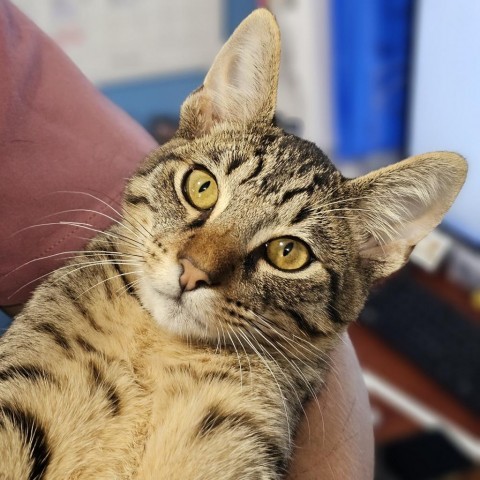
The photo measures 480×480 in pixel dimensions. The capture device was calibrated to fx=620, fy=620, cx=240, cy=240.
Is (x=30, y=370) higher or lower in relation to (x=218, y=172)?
lower

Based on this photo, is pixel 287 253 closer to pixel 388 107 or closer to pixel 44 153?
pixel 44 153

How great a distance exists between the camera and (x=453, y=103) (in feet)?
5.33

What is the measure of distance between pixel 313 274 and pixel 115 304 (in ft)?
1.01

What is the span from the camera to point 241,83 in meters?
1.04

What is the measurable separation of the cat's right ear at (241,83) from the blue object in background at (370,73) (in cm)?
94

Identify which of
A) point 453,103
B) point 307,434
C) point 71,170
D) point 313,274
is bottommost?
point 307,434

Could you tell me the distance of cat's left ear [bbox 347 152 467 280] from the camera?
913 millimetres

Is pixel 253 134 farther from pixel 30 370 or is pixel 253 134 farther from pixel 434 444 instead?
pixel 434 444

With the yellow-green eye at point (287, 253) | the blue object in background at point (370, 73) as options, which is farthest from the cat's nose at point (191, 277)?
the blue object in background at point (370, 73)

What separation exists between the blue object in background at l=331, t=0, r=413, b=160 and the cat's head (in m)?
0.95

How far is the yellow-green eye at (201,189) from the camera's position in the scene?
938mm

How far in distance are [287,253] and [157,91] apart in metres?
1.54

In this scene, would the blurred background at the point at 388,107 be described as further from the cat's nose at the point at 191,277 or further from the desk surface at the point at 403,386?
the cat's nose at the point at 191,277

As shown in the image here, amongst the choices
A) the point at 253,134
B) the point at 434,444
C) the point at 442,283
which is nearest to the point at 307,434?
the point at 253,134
